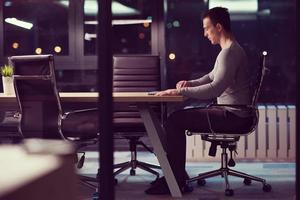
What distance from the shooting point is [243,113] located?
13.6 ft

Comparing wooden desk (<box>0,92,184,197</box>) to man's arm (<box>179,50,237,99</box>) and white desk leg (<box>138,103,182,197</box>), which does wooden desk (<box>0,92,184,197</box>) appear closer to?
white desk leg (<box>138,103,182,197</box>)

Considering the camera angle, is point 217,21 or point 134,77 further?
point 134,77

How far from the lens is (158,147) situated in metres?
4.18

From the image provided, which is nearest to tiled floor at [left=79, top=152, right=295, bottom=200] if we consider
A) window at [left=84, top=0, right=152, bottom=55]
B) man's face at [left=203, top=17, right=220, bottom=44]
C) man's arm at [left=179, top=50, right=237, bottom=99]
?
man's arm at [left=179, top=50, right=237, bottom=99]

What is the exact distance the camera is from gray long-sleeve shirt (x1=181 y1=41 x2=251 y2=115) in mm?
4039

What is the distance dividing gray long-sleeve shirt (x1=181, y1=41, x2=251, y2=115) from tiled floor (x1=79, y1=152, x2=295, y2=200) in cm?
70

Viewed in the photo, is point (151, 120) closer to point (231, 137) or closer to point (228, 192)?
point (231, 137)

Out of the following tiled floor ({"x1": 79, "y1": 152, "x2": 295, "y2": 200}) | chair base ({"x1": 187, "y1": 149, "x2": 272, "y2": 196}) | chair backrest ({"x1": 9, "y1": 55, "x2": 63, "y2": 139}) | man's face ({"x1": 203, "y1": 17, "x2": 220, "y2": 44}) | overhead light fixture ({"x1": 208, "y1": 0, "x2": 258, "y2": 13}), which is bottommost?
tiled floor ({"x1": 79, "y1": 152, "x2": 295, "y2": 200})

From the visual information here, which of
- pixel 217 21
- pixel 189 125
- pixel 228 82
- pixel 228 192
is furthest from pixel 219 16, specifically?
pixel 228 192

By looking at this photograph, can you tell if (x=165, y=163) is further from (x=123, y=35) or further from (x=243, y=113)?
(x=123, y=35)

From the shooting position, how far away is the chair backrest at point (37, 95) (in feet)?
13.1

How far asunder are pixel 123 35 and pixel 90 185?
9.46ft

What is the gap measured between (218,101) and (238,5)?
8.85 ft

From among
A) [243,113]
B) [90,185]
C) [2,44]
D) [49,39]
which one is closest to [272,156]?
[243,113]
